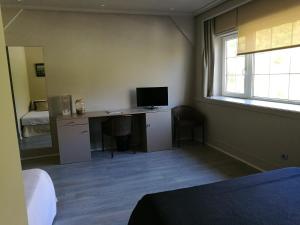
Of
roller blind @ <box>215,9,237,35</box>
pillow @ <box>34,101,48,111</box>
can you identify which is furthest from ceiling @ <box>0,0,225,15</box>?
pillow @ <box>34,101,48,111</box>

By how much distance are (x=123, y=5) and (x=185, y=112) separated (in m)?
2.32

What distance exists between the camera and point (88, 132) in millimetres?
3990

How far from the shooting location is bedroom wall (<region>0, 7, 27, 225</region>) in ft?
2.34

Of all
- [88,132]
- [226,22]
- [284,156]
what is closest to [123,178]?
[88,132]

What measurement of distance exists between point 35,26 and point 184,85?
2.93 metres

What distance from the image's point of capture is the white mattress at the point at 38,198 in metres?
1.76

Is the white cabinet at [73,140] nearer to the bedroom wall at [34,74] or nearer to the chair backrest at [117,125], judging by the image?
the chair backrest at [117,125]

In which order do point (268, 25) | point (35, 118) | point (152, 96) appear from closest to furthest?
point (268, 25) → point (35, 118) → point (152, 96)

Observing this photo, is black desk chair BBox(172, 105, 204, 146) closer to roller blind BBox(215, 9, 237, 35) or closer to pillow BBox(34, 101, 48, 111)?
roller blind BBox(215, 9, 237, 35)

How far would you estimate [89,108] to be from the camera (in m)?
4.45

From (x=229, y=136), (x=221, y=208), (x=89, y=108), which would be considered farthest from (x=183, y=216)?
(x=89, y=108)

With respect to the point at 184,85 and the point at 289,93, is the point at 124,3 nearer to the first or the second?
the point at 184,85

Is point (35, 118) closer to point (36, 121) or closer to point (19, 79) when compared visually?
point (36, 121)

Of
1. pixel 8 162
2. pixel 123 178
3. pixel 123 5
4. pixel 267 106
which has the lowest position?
pixel 123 178
